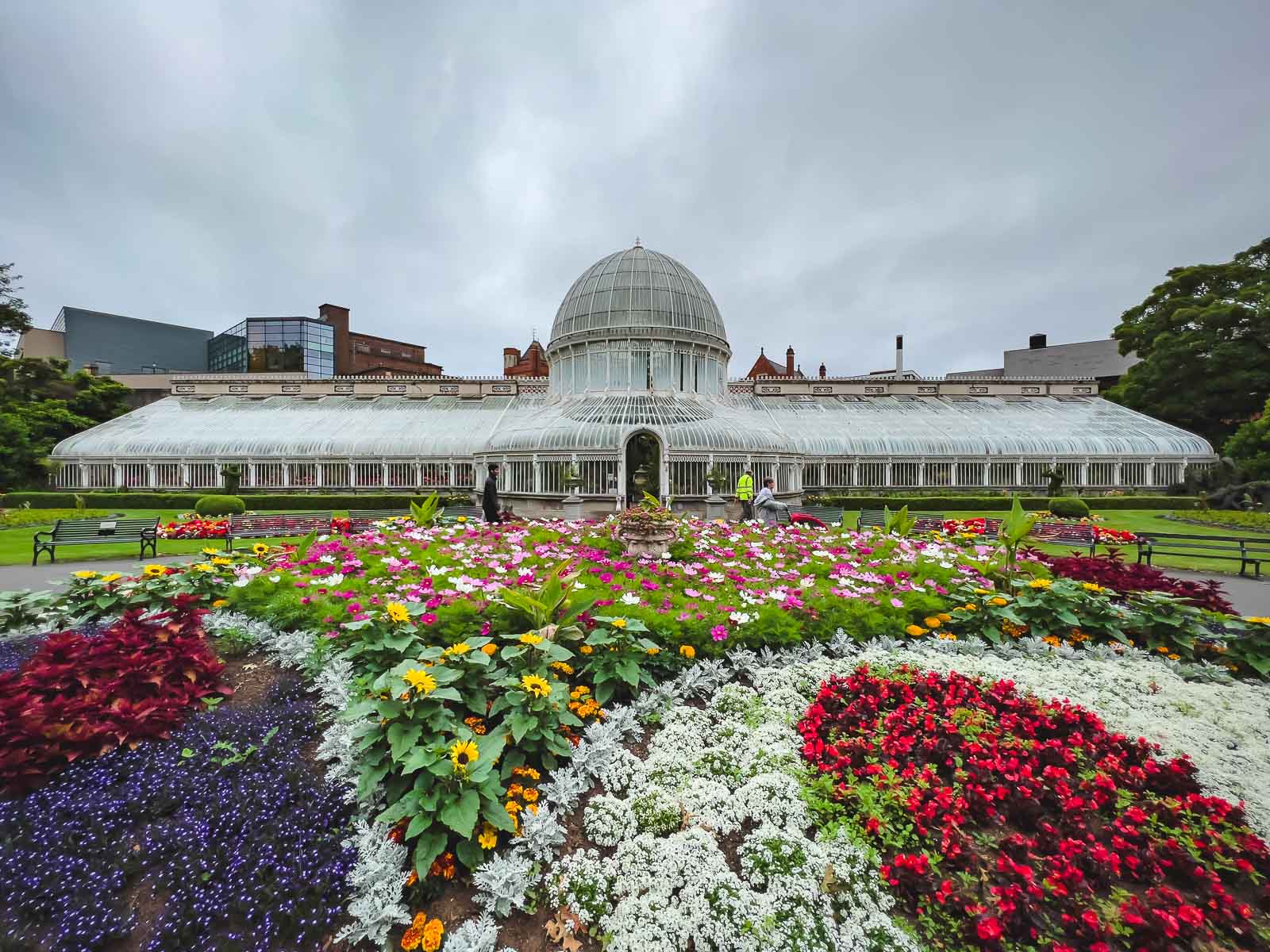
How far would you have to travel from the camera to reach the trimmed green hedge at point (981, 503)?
24047 mm

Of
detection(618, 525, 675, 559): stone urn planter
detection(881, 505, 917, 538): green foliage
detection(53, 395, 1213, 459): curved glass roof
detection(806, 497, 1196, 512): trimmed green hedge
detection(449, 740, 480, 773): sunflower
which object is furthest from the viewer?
detection(53, 395, 1213, 459): curved glass roof

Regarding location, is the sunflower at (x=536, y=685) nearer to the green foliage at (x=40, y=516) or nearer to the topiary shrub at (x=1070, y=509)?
the topiary shrub at (x=1070, y=509)

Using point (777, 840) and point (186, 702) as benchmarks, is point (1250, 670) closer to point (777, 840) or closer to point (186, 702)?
point (777, 840)

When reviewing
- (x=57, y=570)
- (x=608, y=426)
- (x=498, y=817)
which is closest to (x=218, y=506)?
(x=57, y=570)

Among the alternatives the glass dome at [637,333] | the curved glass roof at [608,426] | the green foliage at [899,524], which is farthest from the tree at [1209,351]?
the green foliage at [899,524]

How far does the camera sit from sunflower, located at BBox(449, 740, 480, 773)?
3.30 m

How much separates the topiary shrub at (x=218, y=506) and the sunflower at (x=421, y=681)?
22.6 metres

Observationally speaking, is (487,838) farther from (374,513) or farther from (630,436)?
(374,513)

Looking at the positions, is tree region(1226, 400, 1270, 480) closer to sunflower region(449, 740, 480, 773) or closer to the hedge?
sunflower region(449, 740, 480, 773)

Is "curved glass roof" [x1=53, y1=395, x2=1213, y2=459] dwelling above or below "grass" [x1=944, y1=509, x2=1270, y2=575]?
above

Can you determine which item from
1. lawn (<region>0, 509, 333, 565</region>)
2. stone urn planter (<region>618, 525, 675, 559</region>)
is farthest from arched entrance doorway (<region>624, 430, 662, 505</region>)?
stone urn planter (<region>618, 525, 675, 559</region>)

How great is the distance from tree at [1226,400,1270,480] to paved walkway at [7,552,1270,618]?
65.6 ft

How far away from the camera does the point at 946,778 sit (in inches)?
153

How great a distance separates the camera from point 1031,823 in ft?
11.3
